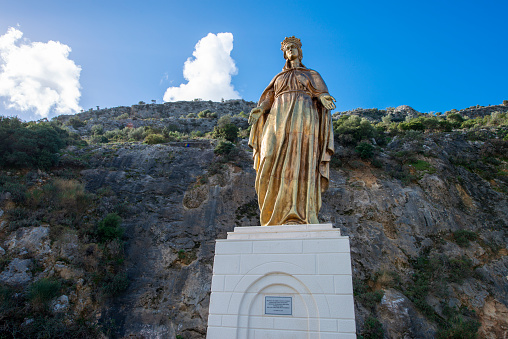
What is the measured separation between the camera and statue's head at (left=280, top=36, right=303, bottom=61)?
6.55 meters

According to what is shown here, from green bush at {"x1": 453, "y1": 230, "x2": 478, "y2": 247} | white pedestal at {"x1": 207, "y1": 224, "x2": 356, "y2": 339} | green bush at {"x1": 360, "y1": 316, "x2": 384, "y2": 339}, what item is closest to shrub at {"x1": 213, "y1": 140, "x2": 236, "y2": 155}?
green bush at {"x1": 360, "y1": 316, "x2": 384, "y2": 339}

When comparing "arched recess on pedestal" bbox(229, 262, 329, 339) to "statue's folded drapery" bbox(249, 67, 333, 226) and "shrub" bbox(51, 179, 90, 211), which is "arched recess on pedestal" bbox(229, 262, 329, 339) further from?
"shrub" bbox(51, 179, 90, 211)

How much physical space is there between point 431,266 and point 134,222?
12146mm

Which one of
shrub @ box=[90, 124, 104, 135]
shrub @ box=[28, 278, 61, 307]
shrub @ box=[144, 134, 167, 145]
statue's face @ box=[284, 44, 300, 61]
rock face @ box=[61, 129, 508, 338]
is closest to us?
statue's face @ box=[284, 44, 300, 61]

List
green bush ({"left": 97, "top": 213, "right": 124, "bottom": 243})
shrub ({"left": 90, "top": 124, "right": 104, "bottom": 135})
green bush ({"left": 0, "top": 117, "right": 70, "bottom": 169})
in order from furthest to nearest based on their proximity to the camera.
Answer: shrub ({"left": 90, "top": 124, "right": 104, "bottom": 135}) → green bush ({"left": 0, "top": 117, "right": 70, "bottom": 169}) → green bush ({"left": 97, "top": 213, "right": 124, "bottom": 243})

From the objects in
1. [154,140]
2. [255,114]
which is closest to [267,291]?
[255,114]

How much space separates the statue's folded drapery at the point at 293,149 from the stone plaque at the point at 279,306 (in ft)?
3.99

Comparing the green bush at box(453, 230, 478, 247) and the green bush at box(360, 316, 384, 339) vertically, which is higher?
the green bush at box(453, 230, 478, 247)

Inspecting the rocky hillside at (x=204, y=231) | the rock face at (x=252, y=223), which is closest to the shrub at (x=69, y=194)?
the rocky hillside at (x=204, y=231)

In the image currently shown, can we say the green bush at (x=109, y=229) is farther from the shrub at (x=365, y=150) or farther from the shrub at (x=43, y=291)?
the shrub at (x=365, y=150)

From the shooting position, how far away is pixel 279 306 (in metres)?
4.32

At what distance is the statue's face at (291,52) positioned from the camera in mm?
6496

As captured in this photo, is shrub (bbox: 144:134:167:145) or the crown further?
shrub (bbox: 144:134:167:145)

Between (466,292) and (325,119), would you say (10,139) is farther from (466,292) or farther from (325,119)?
(466,292)
